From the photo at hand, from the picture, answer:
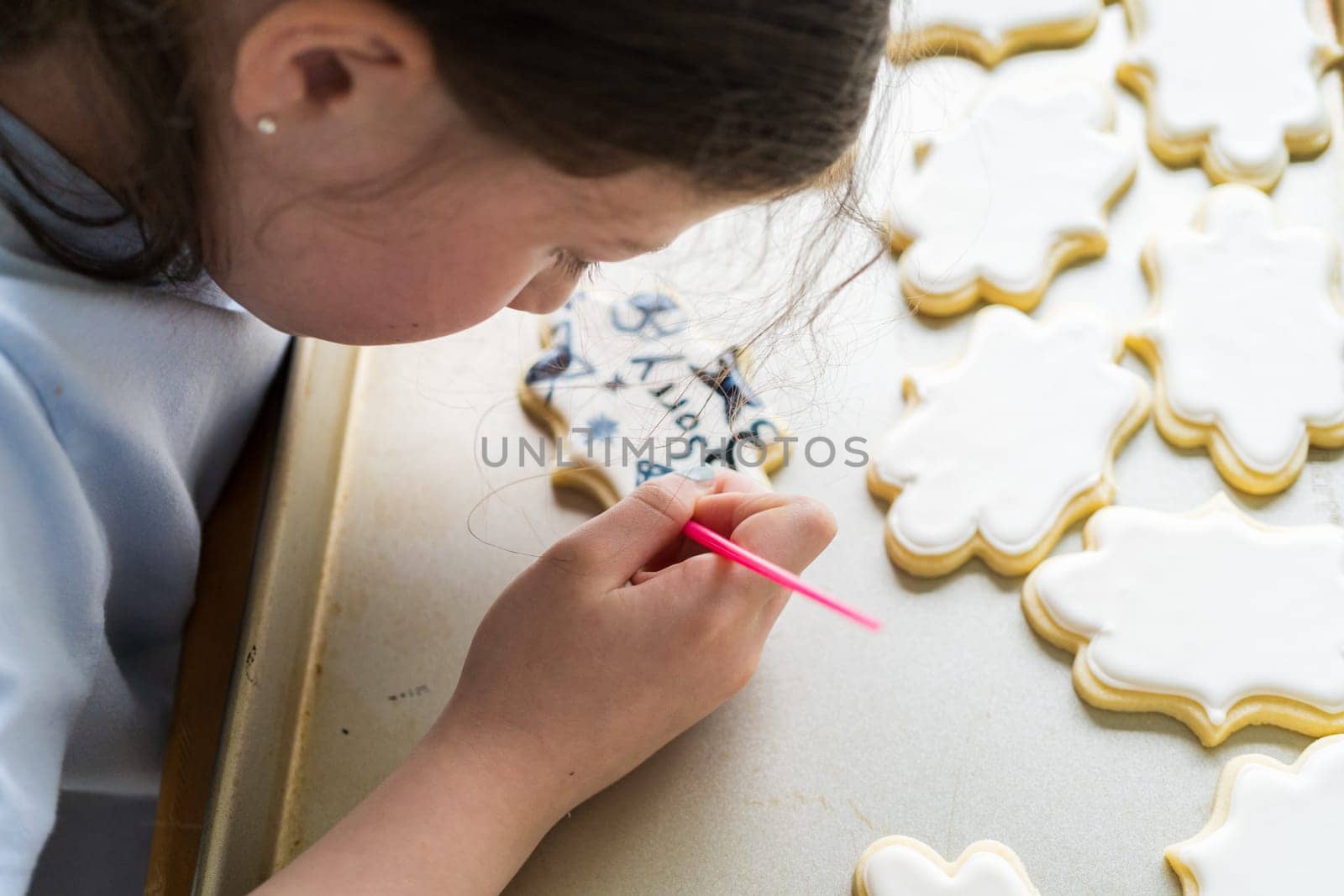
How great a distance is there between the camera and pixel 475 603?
2.38 feet

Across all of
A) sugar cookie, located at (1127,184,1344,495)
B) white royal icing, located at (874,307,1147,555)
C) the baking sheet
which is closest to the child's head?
the baking sheet

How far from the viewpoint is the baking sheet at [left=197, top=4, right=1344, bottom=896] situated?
0.62m

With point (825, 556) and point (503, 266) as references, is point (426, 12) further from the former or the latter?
point (825, 556)

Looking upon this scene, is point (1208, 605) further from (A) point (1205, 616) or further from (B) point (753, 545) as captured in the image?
(B) point (753, 545)

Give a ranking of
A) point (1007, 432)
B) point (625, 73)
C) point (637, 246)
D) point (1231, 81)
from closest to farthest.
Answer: point (625, 73), point (637, 246), point (1007, 432), point (1231, 81)

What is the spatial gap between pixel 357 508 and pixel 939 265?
0.45 meters

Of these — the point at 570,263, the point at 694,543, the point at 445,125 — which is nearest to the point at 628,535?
the point at 694,543

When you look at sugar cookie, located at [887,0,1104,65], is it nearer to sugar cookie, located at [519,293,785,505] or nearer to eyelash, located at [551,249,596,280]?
sugar cookie, located at [519,293,785,505]

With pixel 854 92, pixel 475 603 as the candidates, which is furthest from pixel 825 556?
pixel 854 92

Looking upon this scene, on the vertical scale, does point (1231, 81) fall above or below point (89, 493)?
above

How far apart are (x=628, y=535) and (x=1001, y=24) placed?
1.81 feet

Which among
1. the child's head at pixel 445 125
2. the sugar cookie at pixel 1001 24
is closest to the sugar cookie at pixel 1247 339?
the sugar cookie at pixel 1001 24

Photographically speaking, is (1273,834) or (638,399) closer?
(1273,834)

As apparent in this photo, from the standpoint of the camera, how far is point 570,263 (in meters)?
0.58
